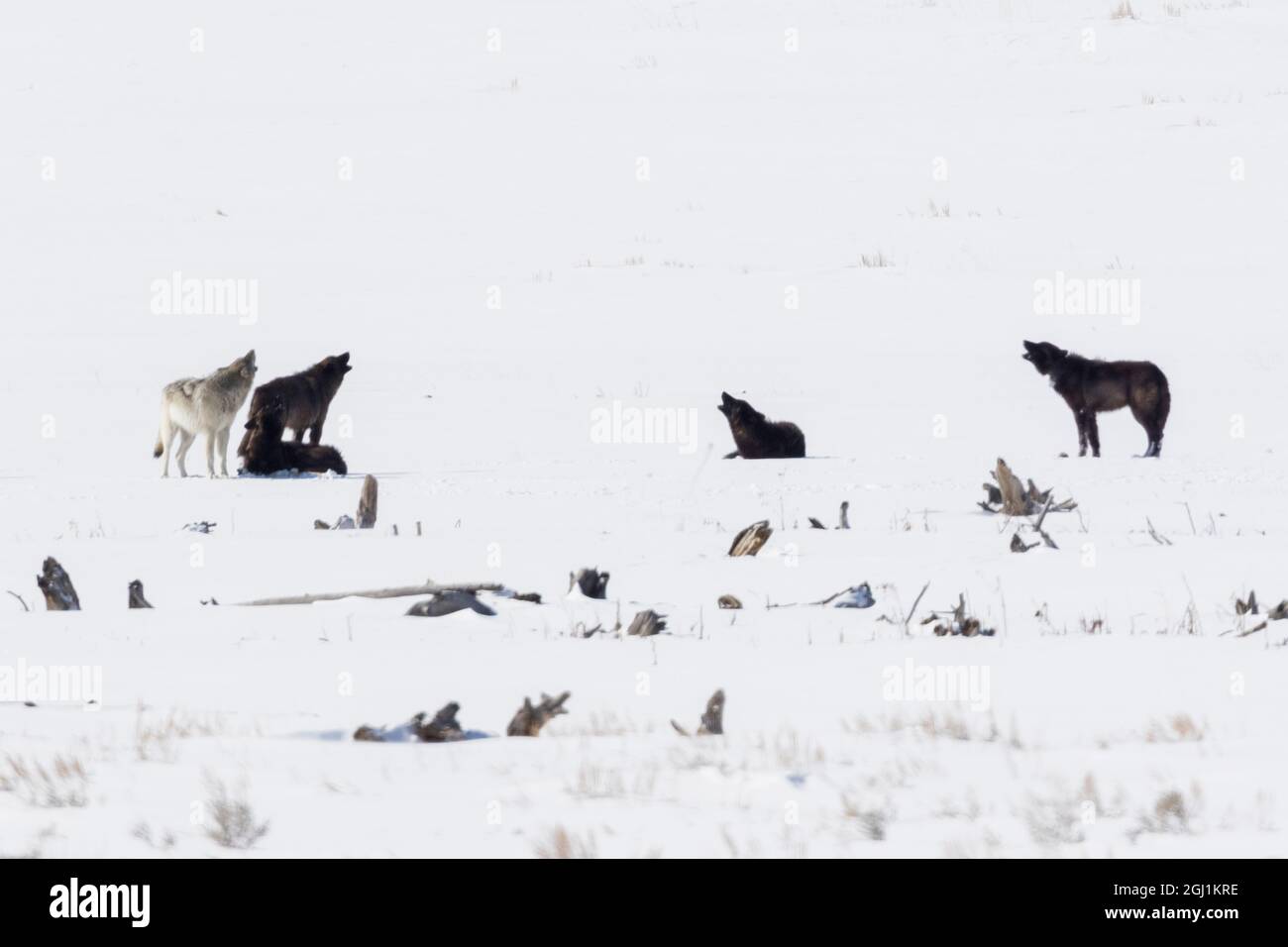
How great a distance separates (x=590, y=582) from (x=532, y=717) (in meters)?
3.09

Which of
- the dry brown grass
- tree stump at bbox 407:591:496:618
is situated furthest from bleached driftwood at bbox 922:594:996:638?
the dry brown grass

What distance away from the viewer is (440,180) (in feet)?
88.8

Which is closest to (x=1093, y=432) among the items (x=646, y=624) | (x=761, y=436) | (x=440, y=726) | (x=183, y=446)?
(x=761, y=436)

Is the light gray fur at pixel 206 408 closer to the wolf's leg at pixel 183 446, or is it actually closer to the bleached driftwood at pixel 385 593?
the wolf's leg at pixel 183 446

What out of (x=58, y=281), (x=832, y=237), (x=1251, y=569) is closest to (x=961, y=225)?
(x=832, y=237)

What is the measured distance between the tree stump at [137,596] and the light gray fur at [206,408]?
4.69 meters

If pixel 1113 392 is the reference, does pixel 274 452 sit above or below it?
below

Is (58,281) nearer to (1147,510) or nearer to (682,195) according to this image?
(682,195)

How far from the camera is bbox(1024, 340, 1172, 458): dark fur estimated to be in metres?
14.8

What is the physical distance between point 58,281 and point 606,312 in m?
6.80

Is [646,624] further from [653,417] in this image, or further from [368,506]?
[653,417]

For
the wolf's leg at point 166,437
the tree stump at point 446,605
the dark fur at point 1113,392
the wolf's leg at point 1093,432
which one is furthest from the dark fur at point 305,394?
→ the wolf's leg at point 1093,432

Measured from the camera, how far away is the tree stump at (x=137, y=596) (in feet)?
29.6

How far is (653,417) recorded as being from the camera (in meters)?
16.7
